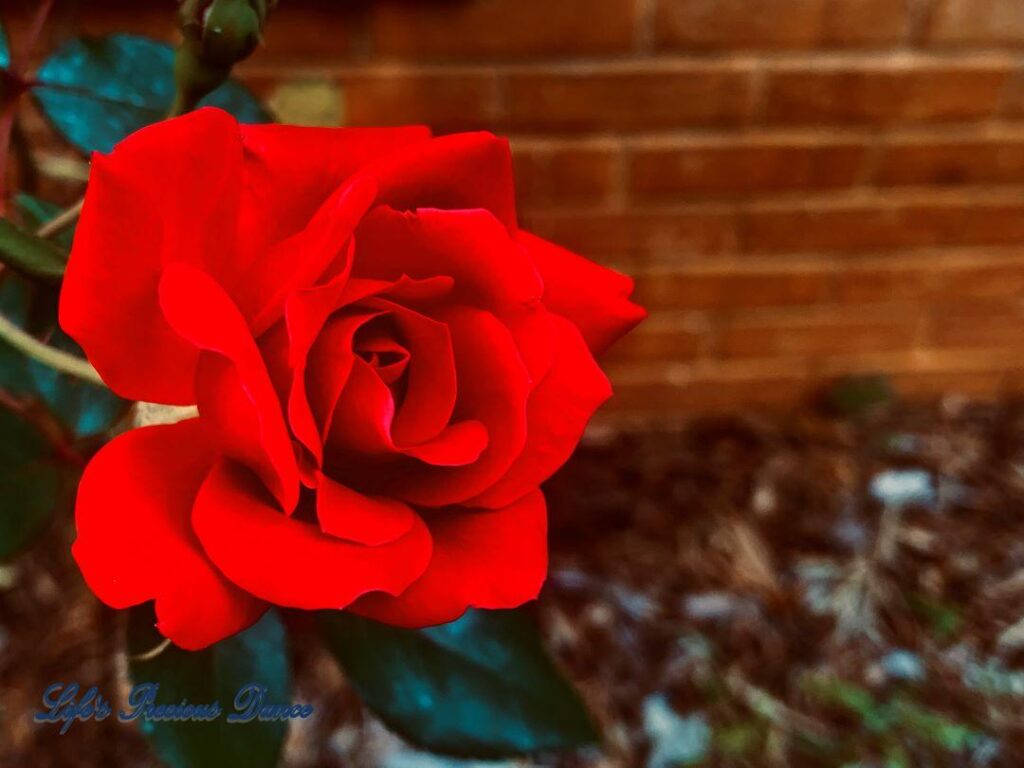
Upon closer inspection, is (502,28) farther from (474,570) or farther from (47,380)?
(474,570)

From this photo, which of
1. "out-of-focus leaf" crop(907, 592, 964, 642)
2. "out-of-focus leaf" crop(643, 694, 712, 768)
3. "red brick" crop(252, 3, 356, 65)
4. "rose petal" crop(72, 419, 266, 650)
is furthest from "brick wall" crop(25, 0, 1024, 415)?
"rose petal" crop(72, 419, 266, 650)

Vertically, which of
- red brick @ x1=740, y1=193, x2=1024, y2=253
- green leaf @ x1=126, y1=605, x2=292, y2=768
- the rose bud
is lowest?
red brick @ x1=740, y1=193, x2=1024, y2=253

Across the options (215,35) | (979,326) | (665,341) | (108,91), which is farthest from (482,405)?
(979,326)

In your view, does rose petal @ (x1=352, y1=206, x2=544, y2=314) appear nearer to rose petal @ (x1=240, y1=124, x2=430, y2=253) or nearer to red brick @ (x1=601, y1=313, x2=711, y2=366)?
rose petal @ (x1=240, y1=124, x2=430, y2=253)

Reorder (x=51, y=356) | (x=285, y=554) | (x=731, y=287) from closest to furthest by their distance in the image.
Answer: (x=285, y=554) < (x=51, y=356) < (x=731, y=287)

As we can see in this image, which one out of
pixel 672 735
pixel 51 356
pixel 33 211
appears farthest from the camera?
pixel 672 735

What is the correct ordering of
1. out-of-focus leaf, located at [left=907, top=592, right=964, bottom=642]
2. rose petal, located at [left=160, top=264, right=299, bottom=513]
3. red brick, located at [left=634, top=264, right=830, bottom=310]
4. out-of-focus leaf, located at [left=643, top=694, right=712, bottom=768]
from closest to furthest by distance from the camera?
1. rose petal, located at [left=160, top=264, right=299, bottom=513]
2. out-of-focus leaf, located at [left=643, top=694, right=712, bottom=768]
3. out-of-focus leaf, located at [left=907, top=592, right=964, bottom=642]
4. red brick, located at [left=634, top=264, right=830, bottom=310]
